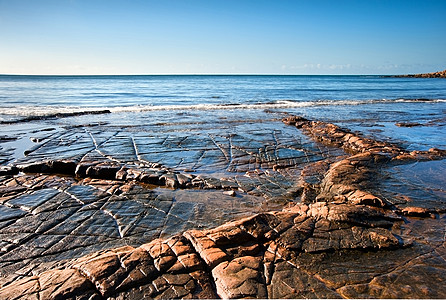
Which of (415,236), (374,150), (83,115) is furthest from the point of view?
(83,115)

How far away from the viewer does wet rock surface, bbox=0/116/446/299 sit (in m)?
3.75

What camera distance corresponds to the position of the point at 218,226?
18.6 feet

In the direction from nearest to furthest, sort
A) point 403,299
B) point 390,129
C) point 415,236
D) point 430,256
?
1. point 403,299
2. point 430,256
3. point 415,236
4. point 390,129

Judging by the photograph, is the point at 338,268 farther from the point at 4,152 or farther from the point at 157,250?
the point at 4,152

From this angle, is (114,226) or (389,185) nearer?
(114,226)

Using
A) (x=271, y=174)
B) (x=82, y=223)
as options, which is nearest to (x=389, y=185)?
(x=271, y=174)

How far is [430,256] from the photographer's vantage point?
4422mm

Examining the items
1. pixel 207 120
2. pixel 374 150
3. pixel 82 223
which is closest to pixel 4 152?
pixel 82 223

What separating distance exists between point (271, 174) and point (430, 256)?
4786mm

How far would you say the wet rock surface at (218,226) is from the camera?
3748 mm

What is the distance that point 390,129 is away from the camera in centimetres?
1630

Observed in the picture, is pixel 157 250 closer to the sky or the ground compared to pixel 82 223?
closer to the sky

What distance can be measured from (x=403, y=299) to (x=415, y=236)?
188 cm

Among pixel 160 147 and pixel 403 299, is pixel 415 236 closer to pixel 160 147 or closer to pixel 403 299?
pixel 403 299
